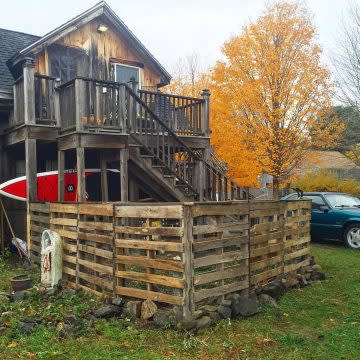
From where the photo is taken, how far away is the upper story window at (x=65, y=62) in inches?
464

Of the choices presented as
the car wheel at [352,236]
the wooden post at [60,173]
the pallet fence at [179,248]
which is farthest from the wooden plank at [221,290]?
the car wheel at [352,236]

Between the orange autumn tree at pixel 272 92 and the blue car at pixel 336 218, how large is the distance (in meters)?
4.08

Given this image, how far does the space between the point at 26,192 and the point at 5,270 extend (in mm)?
1811

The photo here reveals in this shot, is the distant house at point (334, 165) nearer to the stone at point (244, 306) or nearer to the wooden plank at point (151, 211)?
the stone at point (244, 306)

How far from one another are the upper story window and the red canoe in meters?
2.99

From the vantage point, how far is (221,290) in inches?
220

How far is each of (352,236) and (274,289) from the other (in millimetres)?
5738

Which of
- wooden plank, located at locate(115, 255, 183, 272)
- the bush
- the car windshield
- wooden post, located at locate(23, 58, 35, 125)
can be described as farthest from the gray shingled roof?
the bush

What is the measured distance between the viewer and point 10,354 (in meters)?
4.36

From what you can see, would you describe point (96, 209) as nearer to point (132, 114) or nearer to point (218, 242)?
point (218, 242)

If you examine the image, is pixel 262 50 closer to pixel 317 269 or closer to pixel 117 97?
pixel 117 97

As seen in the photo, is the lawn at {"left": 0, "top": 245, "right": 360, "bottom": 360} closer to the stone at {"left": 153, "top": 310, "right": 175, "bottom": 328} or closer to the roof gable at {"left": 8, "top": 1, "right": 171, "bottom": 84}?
the stone at {"left": 153, "top": 310, "right": 175, "bottom": 328}

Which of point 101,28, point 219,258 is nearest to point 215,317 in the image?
point 219,258

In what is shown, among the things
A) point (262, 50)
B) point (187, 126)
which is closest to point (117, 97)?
point (187, 126)
